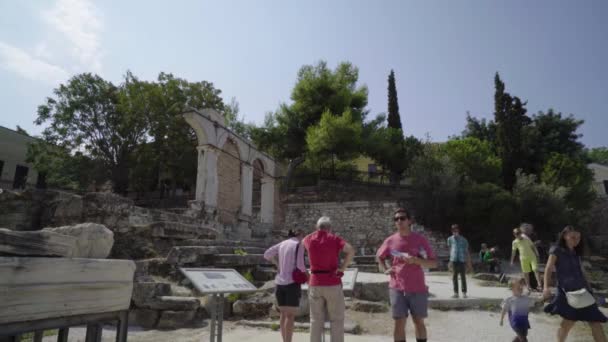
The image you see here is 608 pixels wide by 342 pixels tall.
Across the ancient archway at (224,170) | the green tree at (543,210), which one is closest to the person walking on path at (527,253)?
the ancient archway at (224,170)

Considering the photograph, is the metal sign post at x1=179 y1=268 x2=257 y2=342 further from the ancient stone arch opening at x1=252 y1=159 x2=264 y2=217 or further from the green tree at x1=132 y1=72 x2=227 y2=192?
the green tree at x1=132 y1=72 x2=227 y2=192

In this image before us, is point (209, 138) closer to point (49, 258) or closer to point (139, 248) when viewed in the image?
point (139, 248)

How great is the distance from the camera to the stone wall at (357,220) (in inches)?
790

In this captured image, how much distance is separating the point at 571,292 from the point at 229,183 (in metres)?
12.9

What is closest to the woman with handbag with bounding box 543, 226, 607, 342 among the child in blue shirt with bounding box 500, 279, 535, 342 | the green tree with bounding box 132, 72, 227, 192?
the child in blue shirt with bounding box 500, 279, 535, 342

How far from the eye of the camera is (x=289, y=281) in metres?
4.08

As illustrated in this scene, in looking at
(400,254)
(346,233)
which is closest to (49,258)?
(400,254)

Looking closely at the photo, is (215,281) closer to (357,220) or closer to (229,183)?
(229,183)

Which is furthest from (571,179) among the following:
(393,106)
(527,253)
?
(527,253)

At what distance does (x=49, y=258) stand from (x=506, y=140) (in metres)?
31.6

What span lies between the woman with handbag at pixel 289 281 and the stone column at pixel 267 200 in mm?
14157

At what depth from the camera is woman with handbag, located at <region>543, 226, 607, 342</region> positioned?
3865 millimetres

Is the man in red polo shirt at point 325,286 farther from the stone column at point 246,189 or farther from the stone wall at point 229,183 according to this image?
the stone column at point 246,189

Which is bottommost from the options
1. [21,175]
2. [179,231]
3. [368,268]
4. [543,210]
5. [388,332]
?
[388,332]
